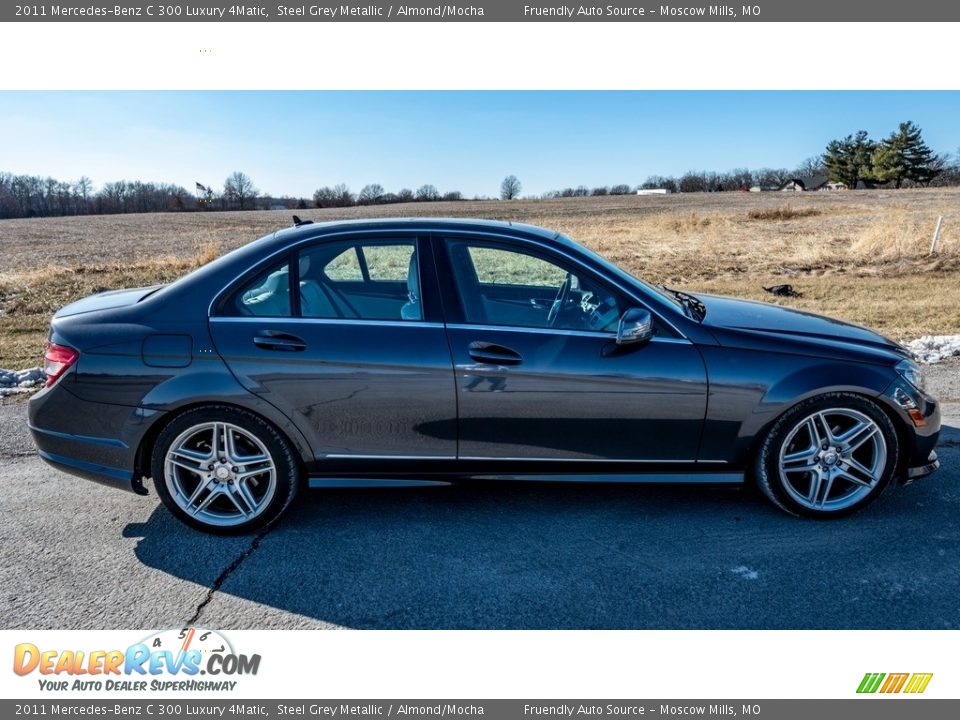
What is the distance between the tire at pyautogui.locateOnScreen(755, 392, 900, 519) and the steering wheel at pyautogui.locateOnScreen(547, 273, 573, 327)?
48.4 inches

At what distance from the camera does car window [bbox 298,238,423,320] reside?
3.63m

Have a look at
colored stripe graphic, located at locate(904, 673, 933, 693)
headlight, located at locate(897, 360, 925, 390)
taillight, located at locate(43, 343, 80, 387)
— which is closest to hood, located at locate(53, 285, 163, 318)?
taillight, located at locate(43, 343, 80, 387)

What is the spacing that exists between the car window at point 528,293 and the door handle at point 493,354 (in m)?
0.15

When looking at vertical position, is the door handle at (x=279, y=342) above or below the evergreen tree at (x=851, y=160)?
below

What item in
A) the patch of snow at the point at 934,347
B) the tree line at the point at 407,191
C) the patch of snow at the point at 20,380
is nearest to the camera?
the patch of snow at the point at 20,380

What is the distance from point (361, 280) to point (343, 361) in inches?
23.6

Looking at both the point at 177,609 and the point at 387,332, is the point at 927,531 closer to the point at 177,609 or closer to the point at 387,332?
the point at 387,332

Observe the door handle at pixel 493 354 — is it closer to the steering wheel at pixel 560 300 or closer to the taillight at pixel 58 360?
the steering wheel at pixel 560 300

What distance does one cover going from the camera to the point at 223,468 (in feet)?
11.8

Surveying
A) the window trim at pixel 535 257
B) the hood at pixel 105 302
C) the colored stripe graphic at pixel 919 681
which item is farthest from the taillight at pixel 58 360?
the colored stripe graphic at pixel 919 681

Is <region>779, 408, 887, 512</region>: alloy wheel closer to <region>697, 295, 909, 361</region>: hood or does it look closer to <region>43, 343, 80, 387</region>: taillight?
<region>697, 295, 909, 361</region>: hood

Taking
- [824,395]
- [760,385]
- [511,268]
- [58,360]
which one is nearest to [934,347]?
[824,395]

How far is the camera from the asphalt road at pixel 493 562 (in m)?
2.94

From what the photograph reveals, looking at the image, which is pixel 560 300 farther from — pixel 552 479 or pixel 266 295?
pixel 266 295
